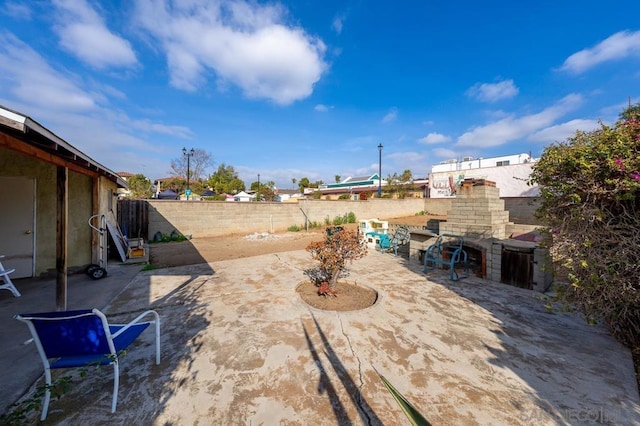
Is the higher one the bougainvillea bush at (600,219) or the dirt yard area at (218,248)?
the bougainvillea bush at (600,219)

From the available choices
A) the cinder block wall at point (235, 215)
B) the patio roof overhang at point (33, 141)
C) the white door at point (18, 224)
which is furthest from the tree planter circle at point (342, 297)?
the cinder block wall at point (235, 215)

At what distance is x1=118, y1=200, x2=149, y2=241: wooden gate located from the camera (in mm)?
9971

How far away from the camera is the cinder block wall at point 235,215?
10.8 m

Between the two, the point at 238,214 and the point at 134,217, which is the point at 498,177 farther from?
the point at 134,217

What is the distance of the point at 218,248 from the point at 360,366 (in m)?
8.12

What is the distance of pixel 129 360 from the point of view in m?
2.59

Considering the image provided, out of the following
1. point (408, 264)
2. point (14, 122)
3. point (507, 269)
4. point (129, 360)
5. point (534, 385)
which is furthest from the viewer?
point (408, 264)

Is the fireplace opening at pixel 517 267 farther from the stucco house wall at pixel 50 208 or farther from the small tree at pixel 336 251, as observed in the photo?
the stucco house wall at pixel 50 208

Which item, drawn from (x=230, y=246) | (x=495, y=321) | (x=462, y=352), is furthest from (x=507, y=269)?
(x=230, y=246)

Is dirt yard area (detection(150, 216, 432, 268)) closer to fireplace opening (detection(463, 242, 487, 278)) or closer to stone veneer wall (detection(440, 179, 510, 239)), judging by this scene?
stone veneer wall (detection(440, 179, 510, 239))

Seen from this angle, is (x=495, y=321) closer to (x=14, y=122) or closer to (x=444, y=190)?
(x=14, y=122)

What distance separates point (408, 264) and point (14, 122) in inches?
281

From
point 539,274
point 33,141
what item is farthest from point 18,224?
point 539,274

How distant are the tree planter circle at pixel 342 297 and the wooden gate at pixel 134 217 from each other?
8.74m
